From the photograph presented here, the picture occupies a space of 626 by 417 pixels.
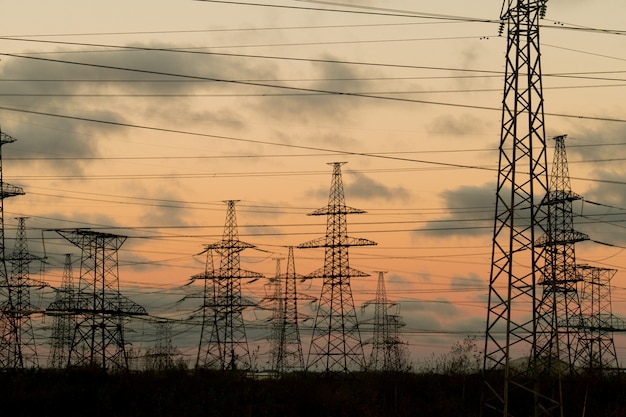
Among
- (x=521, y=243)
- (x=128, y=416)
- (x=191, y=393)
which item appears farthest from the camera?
(x=191, y=393)

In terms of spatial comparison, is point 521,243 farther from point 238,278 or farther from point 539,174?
point 238,278

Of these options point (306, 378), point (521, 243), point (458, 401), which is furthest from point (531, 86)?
point (306, 378)

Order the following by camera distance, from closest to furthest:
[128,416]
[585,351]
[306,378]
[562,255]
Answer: [128,416] → [306,378] → [562,255] → [585,351]

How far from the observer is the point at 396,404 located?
45.4 metres

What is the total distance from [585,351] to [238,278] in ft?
85.4

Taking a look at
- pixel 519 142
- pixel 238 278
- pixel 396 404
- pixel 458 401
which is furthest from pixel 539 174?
pixel 238 278

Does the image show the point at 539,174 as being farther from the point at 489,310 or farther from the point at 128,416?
the point at 128,416

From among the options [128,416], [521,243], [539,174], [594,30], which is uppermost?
[594,30]

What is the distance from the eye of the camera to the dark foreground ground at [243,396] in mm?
44094

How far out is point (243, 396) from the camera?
47.2 metres

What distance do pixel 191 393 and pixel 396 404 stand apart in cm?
1042

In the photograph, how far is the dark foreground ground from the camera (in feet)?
145

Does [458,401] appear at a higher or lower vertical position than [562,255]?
lower

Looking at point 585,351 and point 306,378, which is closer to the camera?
point 306,378
